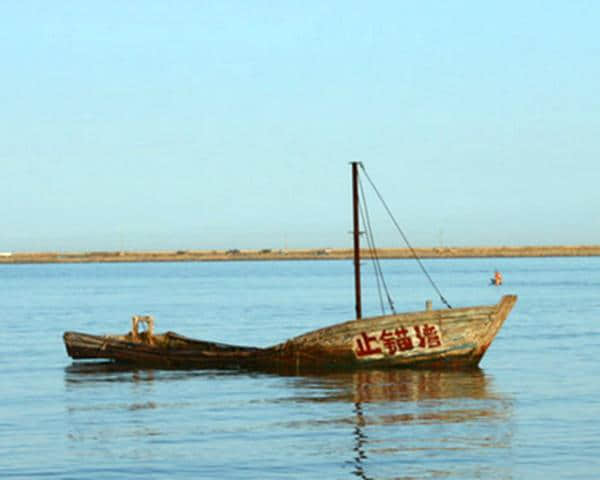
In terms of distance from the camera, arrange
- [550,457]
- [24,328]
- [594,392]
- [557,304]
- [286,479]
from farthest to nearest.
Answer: [557,304], [24,328], [594,392], [550,457], [286,479]

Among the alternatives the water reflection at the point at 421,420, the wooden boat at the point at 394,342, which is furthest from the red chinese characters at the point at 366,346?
the water reflection at the point at 421,420

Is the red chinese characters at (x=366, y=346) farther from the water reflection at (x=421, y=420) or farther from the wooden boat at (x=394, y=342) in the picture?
the water reflection at (x=421, y=420)

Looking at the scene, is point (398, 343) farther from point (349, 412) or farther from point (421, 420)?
point (421, 420)

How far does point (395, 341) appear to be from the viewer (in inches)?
1420

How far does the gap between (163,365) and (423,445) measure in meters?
18.6

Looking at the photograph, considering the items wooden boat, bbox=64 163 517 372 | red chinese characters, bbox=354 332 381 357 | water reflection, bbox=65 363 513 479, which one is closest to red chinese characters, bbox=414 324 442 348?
wooden boat, bbox=64 163 517 372

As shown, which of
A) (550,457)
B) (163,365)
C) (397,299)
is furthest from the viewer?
(397,299)

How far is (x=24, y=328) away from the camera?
64.7 metres

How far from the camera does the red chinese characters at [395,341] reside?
36.0 metres

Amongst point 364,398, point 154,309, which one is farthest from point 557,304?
point 364,398

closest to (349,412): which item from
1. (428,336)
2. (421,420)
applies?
(421,420)

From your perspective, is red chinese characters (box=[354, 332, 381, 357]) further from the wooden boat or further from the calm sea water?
the calm sea water

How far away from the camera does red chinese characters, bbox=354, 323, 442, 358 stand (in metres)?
36.0

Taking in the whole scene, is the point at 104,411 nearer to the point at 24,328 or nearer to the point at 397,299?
the point at 24,328
